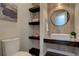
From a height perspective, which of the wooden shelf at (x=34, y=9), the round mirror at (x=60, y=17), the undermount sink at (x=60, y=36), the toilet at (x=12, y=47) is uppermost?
the wooden shelf at (x=34, y=9)

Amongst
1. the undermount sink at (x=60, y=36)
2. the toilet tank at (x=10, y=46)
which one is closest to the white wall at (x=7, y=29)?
the toilet tank at (x=10, y=46)

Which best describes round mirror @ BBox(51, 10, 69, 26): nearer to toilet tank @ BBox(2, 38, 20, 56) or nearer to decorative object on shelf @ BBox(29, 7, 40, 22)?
decorative object on shelf @ BBox(29, 7, 40, 22)

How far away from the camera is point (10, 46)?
3.57 ft

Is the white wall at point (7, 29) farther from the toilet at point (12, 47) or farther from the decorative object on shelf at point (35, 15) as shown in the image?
the decorative object on shelf at point (35, 15)

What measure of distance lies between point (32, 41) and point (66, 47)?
439mm

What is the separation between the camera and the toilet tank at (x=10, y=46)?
104 centimetres

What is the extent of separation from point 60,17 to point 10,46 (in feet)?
2.31

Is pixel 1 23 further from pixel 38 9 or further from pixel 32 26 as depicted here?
pixel 38 9

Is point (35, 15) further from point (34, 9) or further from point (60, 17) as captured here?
point (60, 17)

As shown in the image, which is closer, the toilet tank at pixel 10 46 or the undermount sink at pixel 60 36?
the toilet tank at pixel 10 46

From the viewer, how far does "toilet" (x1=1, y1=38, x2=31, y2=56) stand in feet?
3.38

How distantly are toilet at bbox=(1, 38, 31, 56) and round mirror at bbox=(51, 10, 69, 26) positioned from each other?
517 mm

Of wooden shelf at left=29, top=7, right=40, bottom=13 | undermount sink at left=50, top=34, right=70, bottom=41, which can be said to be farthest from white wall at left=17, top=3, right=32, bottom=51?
undermount sink at left=50, top=34, right=70, bottom=41

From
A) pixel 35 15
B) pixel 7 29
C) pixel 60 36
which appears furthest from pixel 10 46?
pixel 60 36
